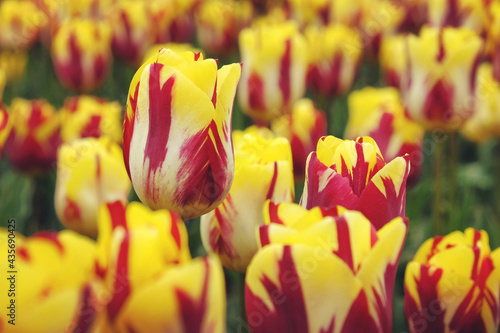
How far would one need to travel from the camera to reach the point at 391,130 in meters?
1.32

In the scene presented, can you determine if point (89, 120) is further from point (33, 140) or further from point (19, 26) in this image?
point (19, 26)

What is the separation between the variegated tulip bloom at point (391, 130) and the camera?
1.29 meters

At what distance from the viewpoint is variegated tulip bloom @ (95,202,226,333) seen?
1.05 ft

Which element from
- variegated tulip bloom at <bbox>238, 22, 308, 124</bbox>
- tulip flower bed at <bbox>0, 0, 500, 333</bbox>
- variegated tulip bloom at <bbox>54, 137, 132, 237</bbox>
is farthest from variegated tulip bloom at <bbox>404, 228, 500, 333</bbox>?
variegated tulip bloom at <bbox>238, 22, 308, 124</bbox>

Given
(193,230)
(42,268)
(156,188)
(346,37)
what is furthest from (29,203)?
(42,268)

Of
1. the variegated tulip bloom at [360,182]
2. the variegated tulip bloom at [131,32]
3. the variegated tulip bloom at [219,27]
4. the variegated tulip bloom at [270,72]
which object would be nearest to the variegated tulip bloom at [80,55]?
the variegated tulip bloom at [131,32]

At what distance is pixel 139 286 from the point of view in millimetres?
326

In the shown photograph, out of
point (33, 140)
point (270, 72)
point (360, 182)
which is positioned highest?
point (360, 182)

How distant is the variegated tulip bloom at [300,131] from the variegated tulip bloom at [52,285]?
92 cm

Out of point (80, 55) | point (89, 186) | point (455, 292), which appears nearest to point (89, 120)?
point (89, 186)

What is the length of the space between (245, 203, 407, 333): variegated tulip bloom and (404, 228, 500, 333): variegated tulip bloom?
114 mm

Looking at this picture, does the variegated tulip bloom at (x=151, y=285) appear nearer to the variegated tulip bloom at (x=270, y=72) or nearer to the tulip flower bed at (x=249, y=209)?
the tulip flower bed at (x=249, y=209)

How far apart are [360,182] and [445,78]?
27.9 inches

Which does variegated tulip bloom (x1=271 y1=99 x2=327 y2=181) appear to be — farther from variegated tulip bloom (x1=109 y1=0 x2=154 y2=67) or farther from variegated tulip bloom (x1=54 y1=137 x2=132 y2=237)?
variegated tulip bloom (x1=109 y1=0 x2=154 y2=67)
